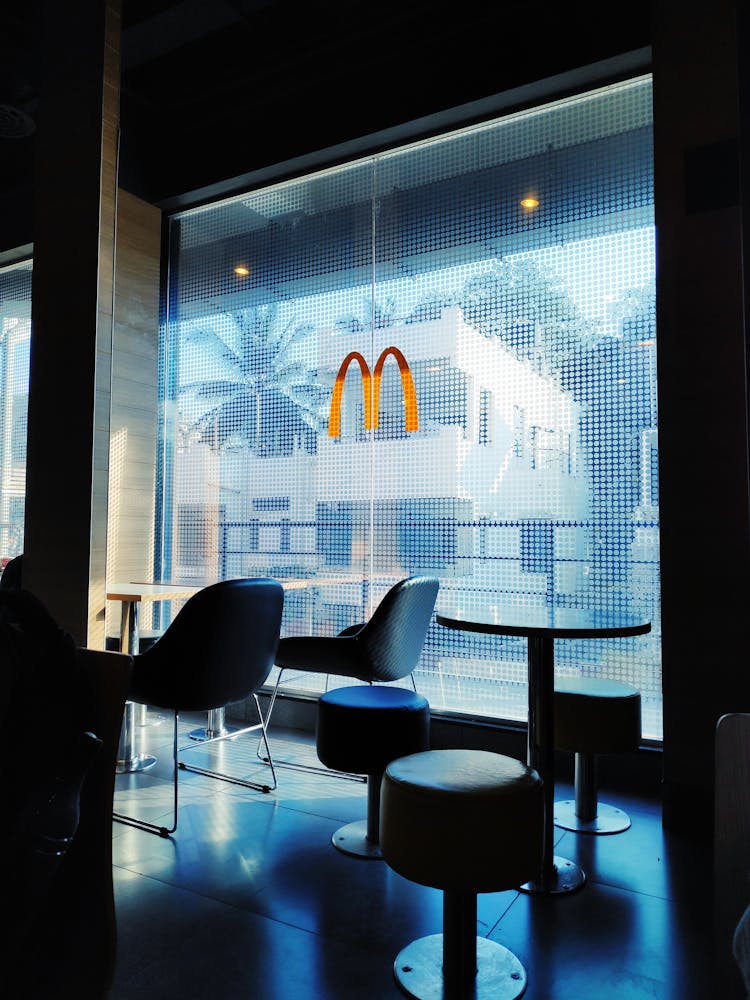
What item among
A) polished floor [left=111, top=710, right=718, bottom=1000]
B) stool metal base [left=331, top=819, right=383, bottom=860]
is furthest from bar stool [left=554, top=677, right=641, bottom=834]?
stool metal base [left=331, top=819, right=383, bottom=860]

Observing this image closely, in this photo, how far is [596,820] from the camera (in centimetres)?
288

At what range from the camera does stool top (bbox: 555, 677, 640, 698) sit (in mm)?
2869

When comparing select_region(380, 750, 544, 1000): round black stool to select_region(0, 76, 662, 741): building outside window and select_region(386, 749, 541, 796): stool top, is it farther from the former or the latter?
select_region(0, 76, 662, 741): building outside window

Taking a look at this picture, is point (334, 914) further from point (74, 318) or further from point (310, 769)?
point (74, 318)

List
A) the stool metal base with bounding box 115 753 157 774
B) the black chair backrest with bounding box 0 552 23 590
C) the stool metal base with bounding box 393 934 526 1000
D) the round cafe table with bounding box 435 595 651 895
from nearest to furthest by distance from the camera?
1. the stool metal base with bounding box 393 934 526 1000
2. the round cafe table with bounding box 435 595 651 895
3. the stool metal base with bounding box 115 753 157 774
4. the black chair backrest with bounding box 0 552 23 590

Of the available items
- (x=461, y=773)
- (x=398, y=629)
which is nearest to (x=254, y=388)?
(x=398, y=629)

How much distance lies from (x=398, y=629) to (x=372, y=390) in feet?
5.11

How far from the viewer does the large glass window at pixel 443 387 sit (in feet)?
11.5

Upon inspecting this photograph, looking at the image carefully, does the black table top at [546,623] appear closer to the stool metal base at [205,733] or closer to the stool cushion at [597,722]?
the stool cushion at [597,722]

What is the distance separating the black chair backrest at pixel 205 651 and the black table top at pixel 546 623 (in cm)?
82

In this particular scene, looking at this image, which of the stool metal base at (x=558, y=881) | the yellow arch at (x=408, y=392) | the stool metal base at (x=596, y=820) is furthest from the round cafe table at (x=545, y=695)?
the yellow arch at (x=408, y=392)

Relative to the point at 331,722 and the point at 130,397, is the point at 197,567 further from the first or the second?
the point at 331,722

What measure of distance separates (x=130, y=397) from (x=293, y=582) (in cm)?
190

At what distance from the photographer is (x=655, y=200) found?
10.1 feet
